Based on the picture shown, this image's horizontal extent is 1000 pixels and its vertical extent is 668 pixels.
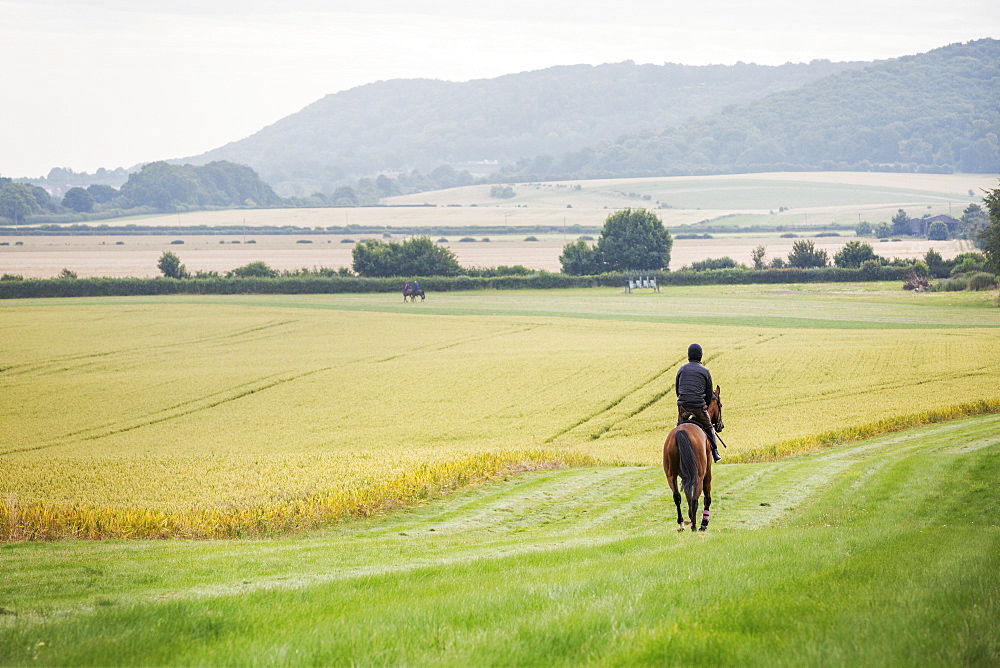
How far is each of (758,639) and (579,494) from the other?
15.2m

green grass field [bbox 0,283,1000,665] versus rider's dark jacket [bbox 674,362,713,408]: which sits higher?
rider's dark jacket [bbox 674,362,713,408]


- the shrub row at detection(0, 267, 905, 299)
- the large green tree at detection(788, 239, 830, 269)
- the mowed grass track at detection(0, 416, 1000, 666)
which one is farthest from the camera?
the large green tree at detection(788, 239, 830, 269)

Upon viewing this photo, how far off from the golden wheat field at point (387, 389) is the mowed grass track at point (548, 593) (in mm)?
5941

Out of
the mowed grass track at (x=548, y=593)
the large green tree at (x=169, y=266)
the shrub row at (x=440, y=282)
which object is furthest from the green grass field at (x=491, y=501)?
the large green tree at (x=169, y=266)

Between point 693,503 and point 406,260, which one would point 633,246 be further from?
point 693,503

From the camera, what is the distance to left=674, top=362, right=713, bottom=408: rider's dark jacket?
16344 mm

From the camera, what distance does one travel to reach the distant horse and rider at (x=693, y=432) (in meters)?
16.1

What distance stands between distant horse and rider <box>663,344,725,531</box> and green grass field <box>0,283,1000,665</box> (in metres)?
1.14

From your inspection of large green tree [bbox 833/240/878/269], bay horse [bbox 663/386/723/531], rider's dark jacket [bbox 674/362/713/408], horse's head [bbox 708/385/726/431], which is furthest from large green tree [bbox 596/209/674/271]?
rider's dark jacket [bbox 674/362/713/408]

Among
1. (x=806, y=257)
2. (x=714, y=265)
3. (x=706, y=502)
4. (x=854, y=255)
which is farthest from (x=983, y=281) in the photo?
(x=706, y=502)

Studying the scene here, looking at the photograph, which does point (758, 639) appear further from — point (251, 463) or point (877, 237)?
point (877, 237)

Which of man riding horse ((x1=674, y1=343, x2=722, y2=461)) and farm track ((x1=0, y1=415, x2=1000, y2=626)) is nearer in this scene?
farm track ((x1=0, y1=415, x2=1000, y2=626))

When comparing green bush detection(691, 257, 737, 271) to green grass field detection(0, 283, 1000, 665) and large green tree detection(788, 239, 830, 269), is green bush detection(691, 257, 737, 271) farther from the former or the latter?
green grass field detection(0, 283, 1000, 665)

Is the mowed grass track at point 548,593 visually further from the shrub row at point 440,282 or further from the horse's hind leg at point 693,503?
the shrub row at point 440,282
